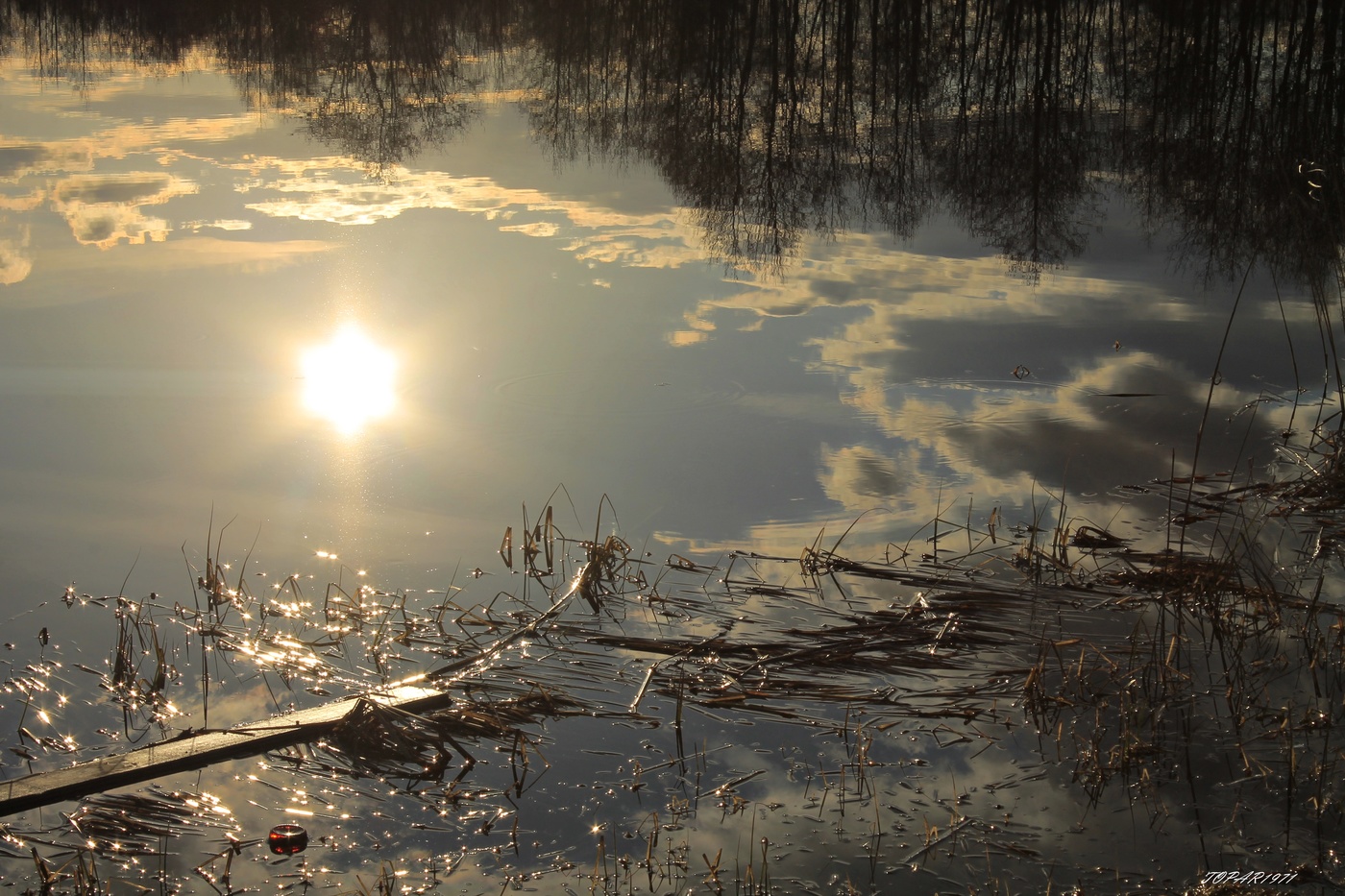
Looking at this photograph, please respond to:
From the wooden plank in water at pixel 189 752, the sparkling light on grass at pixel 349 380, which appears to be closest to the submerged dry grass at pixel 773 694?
the wooden plank in water at pixel 189 752

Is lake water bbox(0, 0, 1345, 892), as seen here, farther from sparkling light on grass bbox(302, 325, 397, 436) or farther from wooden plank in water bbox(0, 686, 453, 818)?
wooden plank in water bbox(0, 686, 453, 818)

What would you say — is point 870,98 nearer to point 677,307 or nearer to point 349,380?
point 677,307

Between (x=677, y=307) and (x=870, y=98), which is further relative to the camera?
(x=870, y=98)

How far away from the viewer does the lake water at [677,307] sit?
15.8ft

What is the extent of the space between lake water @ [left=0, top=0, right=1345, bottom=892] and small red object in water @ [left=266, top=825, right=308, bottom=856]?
0.18m

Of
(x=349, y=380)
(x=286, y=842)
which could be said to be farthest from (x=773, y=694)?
(x=349, y=380)

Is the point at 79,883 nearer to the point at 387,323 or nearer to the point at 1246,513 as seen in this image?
the point at 1246,513

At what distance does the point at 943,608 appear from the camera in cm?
409

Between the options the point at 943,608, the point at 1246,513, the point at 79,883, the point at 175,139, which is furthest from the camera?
the point at 175,139

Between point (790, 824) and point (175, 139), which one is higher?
point (175, 139)

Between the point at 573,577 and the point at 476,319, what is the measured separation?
343 centimetres

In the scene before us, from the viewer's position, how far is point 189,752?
120 inches

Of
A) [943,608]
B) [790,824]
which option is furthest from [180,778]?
[943,608]

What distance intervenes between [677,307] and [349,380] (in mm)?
2276
